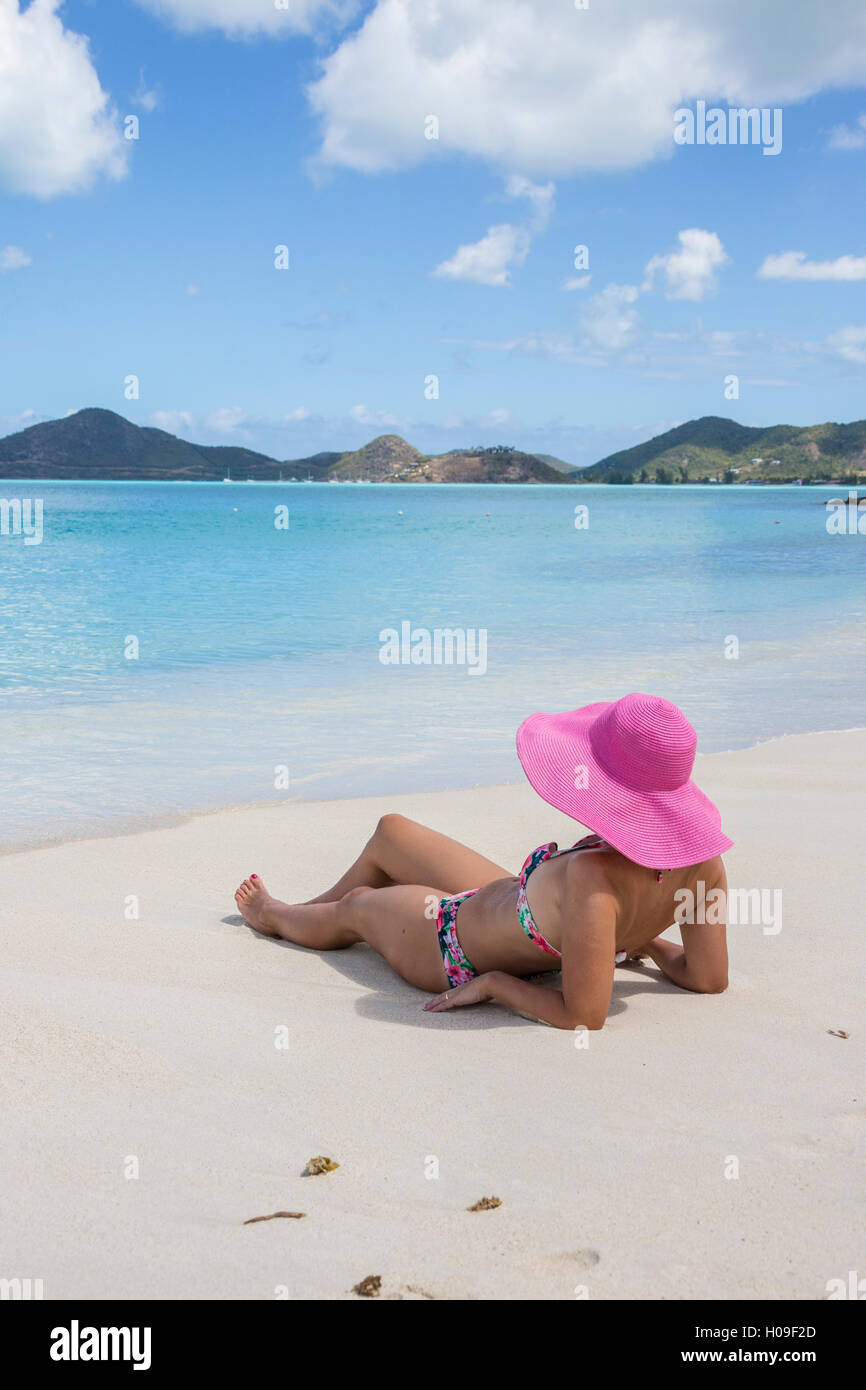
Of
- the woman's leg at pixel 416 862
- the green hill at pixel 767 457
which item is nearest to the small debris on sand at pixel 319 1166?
the woman's leg at pixel 416 862

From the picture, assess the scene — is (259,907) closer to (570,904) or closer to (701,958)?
(570,904)

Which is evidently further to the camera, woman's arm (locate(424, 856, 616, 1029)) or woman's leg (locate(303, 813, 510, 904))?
woman's leg (locate(303, 813, 510, 904))

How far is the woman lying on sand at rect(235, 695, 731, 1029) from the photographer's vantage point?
3.33 meters

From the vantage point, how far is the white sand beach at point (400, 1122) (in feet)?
7.63

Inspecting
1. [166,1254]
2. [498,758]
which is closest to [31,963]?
[166,1254]

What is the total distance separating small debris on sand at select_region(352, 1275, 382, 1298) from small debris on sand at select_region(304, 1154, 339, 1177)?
0.44 m

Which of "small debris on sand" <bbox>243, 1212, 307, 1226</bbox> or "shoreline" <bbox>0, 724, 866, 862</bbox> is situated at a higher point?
"shoreline" <bbox>0, 724, 866, 862</bbox>

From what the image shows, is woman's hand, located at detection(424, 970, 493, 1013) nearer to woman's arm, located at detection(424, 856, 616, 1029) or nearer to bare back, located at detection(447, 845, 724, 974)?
woman's arm, located at detection(424, 856, 616, 1029)

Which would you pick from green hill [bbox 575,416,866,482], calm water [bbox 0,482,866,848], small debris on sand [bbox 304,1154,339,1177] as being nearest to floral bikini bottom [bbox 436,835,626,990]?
small debris on sand [bbox 304,1154,339,1177]

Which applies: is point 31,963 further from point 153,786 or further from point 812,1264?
point 153,786

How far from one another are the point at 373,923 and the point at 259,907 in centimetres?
63

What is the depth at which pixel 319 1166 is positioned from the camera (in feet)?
8.74

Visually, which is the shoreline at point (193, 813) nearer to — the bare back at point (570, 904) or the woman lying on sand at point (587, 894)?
the woman lying on sand at point (587, 894)

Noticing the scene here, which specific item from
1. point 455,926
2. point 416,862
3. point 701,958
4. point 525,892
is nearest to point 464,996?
point 455,926
